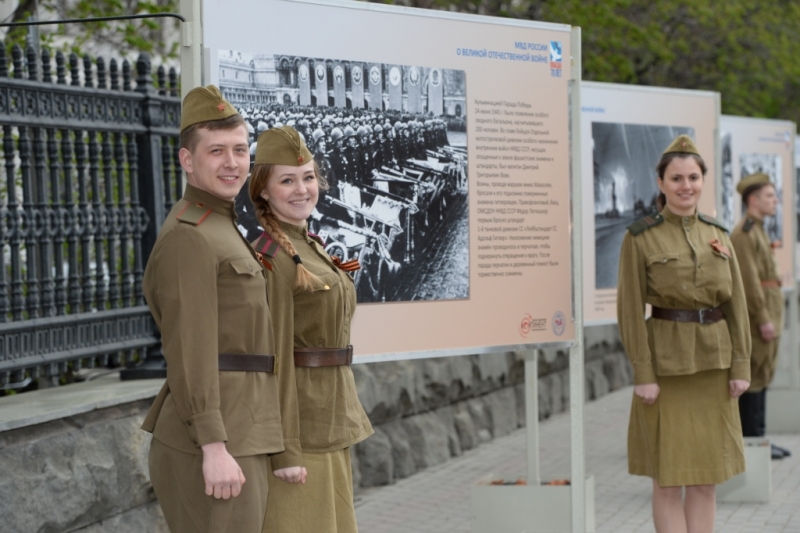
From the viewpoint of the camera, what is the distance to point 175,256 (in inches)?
128

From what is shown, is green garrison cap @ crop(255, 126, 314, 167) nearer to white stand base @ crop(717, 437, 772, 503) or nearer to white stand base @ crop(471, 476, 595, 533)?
white stand base @ crop(471, 476, 595, 533)

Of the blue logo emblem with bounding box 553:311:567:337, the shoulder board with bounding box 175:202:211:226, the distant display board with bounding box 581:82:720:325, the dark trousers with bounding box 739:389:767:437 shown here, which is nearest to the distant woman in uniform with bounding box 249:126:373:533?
the shoulder board with bounding box 175:202:211:226

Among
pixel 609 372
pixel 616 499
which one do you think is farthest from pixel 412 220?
pixel 609 372

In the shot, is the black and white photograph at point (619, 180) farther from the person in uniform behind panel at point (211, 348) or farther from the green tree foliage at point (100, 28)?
the person in uniform behind panel at point (211, 348)

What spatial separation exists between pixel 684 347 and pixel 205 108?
2878 mm

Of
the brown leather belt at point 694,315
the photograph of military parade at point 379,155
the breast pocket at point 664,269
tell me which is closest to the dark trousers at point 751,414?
the brown leather belt at point 694,315

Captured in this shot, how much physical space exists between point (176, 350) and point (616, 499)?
5126 millimetres

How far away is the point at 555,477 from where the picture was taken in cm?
634

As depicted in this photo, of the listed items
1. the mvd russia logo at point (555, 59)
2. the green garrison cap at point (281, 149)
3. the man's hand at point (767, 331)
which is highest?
the mvd russia logo at point (555, 59)

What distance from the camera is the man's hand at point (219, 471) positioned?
320 cm

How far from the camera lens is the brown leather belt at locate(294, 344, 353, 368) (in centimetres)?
379

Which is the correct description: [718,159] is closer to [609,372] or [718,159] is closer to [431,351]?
[431,351]

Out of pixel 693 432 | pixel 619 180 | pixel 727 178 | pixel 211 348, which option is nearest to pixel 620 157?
pixel 619 180

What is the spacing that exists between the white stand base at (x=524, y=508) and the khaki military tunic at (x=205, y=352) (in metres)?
2.63
